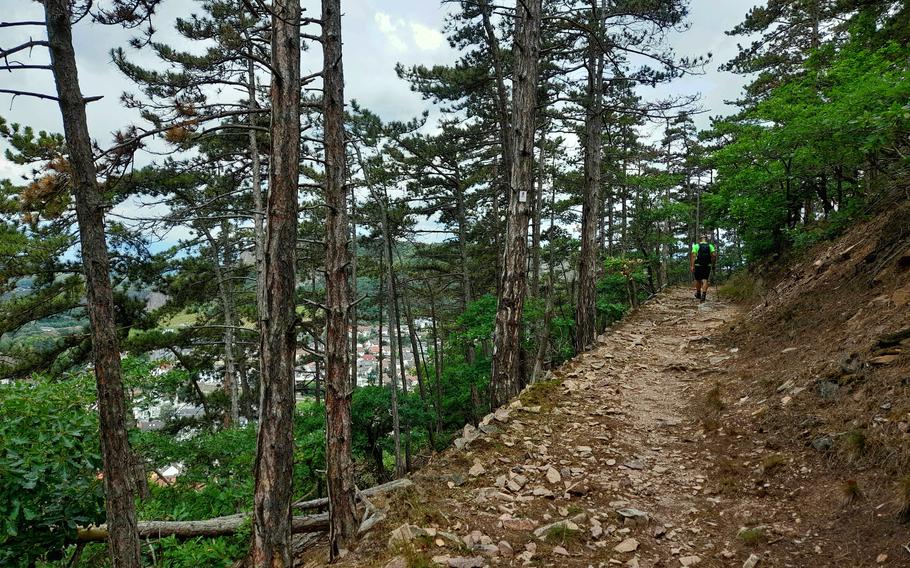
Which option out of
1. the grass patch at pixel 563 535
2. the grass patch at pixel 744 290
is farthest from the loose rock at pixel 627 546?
the grass patch at pixel 744 290

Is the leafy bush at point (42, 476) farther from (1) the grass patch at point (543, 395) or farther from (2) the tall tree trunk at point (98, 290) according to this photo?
(1) the grass patch at point (543, 395)

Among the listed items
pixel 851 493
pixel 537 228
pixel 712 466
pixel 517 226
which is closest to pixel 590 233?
pixel 517 226

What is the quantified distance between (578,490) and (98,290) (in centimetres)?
427

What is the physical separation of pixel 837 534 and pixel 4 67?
20.7 ft

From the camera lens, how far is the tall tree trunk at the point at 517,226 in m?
6.48

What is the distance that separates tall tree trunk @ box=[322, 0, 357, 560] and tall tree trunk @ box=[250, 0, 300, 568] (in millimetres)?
455

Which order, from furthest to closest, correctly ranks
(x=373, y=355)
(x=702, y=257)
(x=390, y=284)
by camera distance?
(x=373, y=355) → (x=702, y=257) → (x=390, y=284)

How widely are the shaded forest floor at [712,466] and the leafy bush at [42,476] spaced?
202 cm

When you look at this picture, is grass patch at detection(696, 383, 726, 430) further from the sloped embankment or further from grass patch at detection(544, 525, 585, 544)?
grass patch at detection(544, 525, 585, 544)

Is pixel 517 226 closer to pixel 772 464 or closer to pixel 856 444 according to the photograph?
pixel 772 464

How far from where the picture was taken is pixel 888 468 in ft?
9.10

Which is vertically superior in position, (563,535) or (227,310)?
(227,310)

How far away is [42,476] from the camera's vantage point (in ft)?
11.0

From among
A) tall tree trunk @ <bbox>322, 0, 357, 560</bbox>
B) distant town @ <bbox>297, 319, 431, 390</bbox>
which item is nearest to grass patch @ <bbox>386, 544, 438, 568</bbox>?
tall tree trunk @ <bbox>322, 0, 357, 560</bbox>
